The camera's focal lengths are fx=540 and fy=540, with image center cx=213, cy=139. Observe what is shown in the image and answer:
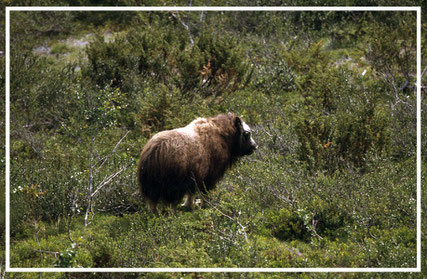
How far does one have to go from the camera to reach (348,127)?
27.3ft

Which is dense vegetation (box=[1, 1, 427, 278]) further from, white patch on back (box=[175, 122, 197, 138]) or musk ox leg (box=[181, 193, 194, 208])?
white patch on back (box=[175, 122, 197, 138])

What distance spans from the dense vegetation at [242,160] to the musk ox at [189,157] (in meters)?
0.31

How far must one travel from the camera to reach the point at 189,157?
6852 millimetres

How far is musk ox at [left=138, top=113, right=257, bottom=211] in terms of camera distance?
21.8 feet

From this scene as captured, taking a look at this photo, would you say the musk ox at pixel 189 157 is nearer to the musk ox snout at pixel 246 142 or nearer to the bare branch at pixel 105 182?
the musk ox snout at pixel 246 142

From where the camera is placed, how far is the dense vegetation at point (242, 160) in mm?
6238

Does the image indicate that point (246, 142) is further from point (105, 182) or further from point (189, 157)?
point (105, 182)

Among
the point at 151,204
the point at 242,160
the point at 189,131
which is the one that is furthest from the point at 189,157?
the point at 242,160

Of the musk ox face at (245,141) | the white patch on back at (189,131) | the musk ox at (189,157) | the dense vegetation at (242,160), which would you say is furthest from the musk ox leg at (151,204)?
the musk ox face at (245,141)

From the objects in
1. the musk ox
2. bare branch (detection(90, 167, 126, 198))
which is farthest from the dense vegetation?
the musk ox

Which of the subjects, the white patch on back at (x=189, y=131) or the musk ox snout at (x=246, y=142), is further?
the musk ox snout at (x=246, y=142)

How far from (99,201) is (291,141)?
331cm

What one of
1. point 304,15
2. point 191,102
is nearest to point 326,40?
point 304,15

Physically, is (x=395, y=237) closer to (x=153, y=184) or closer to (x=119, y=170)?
(x=153, y=184)
